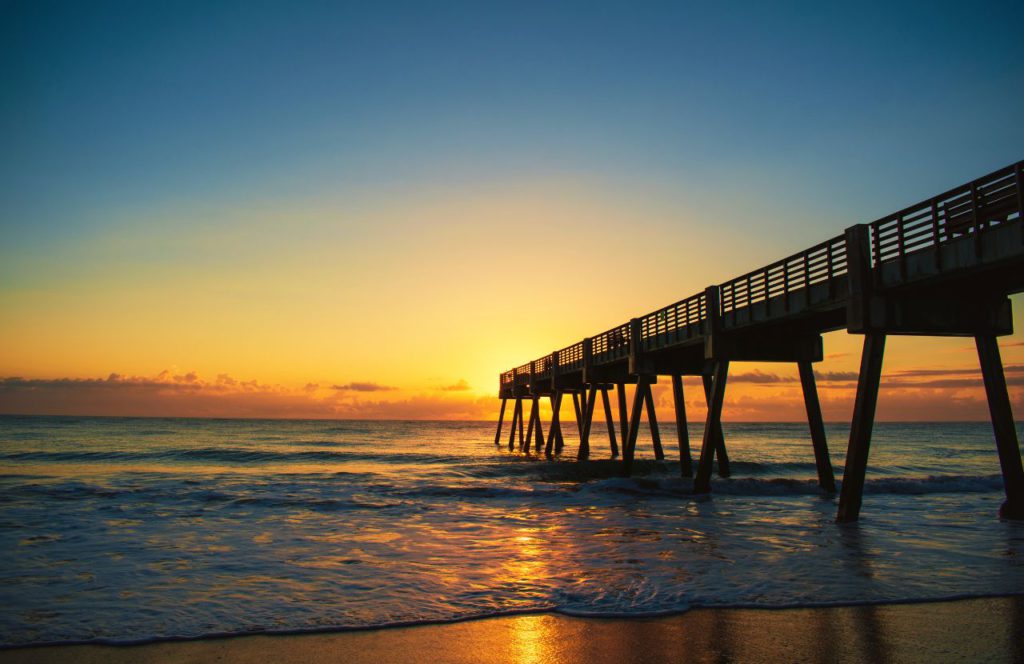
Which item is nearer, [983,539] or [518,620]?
[518,620]

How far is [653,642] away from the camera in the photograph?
19.0 feet

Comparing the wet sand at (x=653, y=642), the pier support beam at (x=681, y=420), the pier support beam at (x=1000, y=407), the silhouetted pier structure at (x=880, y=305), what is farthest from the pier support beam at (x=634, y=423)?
the wet sand at (x=653, y=642)

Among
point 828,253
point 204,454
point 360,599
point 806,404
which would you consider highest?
point 828,253

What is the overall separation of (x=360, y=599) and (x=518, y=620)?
222 cm

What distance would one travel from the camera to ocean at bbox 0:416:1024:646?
287 inches

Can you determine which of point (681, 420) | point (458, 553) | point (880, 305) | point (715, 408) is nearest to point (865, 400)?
point (880, 305)

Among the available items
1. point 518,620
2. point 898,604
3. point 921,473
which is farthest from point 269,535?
point 921,473

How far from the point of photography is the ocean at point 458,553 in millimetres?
7289

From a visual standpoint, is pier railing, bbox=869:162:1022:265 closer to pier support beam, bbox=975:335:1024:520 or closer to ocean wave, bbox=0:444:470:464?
pier support beam, bbox=975:335:1024:520

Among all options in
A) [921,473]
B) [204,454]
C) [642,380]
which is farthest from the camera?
[204,454]

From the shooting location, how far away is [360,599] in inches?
307

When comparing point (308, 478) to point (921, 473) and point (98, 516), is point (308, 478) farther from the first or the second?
point (921, 473)

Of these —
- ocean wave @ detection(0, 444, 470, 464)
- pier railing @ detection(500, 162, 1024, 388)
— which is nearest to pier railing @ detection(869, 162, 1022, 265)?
pier railing @ detection(500, 162, 1024, 388)

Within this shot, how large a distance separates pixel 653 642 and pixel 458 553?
5.75 meters
